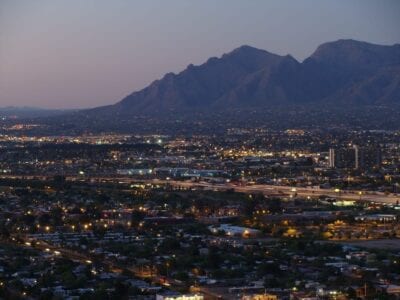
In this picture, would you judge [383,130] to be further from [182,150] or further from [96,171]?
[96,171]

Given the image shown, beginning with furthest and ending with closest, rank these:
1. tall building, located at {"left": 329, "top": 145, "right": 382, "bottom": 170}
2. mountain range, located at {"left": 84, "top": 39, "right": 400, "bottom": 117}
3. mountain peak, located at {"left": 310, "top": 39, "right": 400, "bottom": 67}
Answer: mountain peak, located at {"left": 310, "top": 39, "right": 400, "bottom": 67} < mountain range, located at {"left": 84, "top": 39, "right": 400, "bottom": 117} < tall building, located at {"left": 329, "top": 145, "right": 382, "bottom": 170}

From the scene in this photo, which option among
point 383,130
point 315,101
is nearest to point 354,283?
point 383,130

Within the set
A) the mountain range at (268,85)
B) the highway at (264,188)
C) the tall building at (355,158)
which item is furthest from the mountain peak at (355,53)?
the highway at (264,188)

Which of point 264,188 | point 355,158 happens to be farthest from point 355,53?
point 264,188

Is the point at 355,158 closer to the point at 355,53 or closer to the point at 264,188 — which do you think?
the point at 264,188

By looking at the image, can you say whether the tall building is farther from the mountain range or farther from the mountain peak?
the mountain peak

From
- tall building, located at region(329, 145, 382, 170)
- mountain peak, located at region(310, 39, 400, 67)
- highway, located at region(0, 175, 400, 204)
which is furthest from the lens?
mountain peak, located at region(310, 39, 400, 67)

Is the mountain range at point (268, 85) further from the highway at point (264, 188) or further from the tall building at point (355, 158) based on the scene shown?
the highway at point (264, 188)

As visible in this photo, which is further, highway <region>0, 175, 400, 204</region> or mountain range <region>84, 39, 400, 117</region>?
mountain range <region>84, 39, 400, 117</region>

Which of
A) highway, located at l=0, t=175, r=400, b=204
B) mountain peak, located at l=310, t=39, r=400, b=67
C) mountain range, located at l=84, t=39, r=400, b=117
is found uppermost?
mountain peak, located at l=310, t=39, r=400, b=67

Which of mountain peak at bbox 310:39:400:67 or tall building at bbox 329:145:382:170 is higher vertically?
mountain peak at bbox 310:39:400:67

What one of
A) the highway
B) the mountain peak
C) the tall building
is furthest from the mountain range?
the highway
